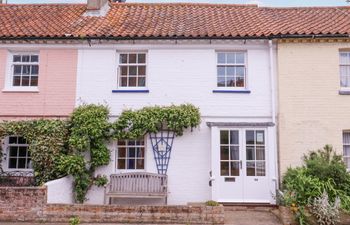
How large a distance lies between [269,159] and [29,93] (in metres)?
9.41

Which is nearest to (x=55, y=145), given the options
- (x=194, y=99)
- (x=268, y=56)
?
(x=194, y=99)

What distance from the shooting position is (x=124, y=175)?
12961 millimetres

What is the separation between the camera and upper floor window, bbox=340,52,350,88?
45.3 ft

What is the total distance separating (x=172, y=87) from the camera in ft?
45.6

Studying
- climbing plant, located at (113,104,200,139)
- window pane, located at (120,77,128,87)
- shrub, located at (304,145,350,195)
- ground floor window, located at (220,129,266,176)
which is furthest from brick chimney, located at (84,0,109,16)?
shrub, located at (304,145,350,195)

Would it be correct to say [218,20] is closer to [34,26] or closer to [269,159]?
[269,159]

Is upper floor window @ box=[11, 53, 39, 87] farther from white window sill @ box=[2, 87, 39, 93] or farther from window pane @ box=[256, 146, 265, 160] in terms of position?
window pane @ box=[256, 146, 265, 160]

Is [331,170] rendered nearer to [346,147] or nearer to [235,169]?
[346,147]

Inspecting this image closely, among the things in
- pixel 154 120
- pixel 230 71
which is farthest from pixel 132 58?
pixel 230 71

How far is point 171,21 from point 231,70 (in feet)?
12.3

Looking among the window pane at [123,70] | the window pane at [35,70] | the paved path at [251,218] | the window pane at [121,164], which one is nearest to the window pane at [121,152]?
the window pane at [121,164]

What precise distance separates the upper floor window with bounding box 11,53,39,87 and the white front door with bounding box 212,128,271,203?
7496 mm

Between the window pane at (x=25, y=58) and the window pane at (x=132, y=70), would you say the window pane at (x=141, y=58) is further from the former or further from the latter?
the window pane at (x=25, y=58)

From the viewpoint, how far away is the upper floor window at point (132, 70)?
1420 cm
